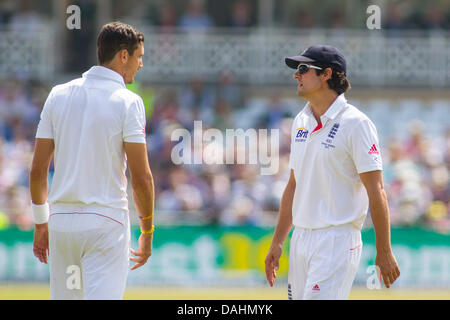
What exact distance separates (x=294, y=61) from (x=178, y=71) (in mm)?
13545

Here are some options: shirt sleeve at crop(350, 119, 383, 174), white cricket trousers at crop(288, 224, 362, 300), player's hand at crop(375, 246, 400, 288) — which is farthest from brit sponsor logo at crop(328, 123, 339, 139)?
player's hand at crop(375, 246, 400, 288)

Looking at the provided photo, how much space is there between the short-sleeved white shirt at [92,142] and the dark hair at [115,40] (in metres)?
0.22

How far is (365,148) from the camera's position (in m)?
4.95

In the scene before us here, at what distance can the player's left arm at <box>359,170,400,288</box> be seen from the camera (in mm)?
4879

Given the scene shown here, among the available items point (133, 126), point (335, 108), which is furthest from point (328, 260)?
point (133, 126)

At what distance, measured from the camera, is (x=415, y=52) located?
60.8 feet

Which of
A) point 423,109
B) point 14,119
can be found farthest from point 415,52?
point 14,119

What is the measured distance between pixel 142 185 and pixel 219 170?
376 inches

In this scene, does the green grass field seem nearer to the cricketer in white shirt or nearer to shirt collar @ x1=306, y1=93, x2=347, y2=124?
shirt collar @ x1=306, y1=93, x2=347, y2=124

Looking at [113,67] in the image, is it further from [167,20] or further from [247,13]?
[247,13]

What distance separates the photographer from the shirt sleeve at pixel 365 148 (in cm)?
493

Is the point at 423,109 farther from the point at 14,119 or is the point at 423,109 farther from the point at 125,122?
the point at 125,122

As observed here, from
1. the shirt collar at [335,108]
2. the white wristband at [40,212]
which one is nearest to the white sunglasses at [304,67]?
the shirt collar at [335,108]

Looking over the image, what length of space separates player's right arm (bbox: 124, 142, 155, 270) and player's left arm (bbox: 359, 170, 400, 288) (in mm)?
1274
